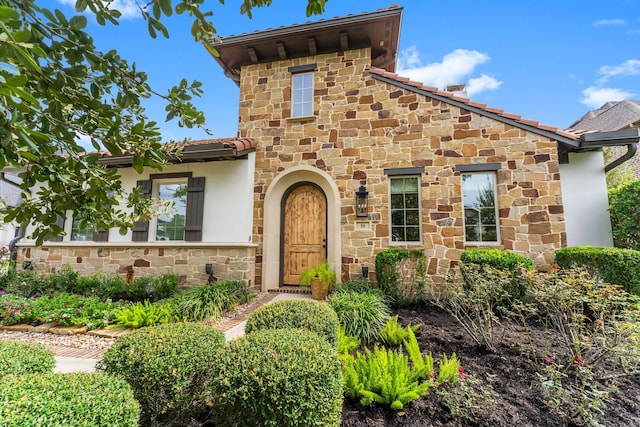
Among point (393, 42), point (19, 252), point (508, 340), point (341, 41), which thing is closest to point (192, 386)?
point (508, 340)

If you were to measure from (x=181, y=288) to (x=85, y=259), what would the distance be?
292cm

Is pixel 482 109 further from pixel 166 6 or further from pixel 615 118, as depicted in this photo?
pixel 615 118

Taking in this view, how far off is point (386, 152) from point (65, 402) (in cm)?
623

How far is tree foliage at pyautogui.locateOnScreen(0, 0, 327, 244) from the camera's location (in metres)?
1.14

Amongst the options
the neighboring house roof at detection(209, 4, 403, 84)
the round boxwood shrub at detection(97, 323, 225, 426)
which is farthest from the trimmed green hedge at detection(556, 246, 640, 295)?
the neighboring house roof at detection(209, 4, 403, 84)

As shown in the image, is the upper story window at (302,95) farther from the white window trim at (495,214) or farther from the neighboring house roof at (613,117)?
the neighboring house roof at (613,117)

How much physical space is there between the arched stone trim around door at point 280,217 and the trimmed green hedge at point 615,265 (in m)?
4.14

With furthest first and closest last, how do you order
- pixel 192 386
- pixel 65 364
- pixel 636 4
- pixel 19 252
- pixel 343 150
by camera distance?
→ pixel 19 252 < pixel 343 150 < pixel 636 4 < pixel 65 364 < pixel 192 386

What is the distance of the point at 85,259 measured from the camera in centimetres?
697

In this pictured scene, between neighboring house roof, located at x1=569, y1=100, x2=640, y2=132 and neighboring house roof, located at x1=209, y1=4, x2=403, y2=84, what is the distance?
1163 centimetres

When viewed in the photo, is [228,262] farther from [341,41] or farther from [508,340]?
[341,41]

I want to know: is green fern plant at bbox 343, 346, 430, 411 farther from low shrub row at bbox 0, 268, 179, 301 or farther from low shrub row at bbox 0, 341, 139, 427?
low shrub row at bbox 0, 268, 179, 301

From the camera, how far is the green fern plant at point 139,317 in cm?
418

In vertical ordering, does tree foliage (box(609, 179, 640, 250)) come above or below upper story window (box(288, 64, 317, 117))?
below
